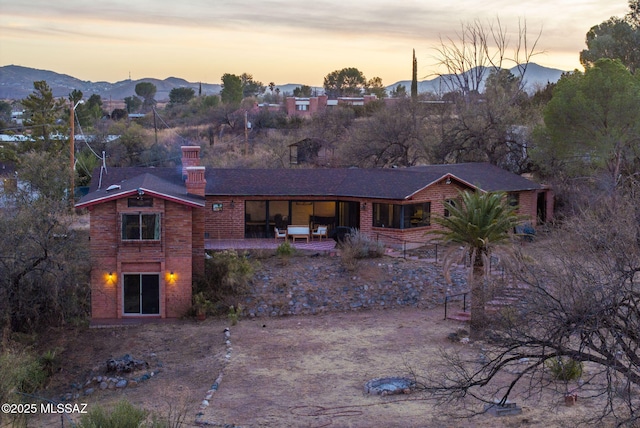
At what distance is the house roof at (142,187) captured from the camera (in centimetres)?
2550

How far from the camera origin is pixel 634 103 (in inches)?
1318

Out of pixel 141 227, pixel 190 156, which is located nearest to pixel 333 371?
pixel 141 227

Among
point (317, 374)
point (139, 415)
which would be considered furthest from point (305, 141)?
point (139, 415)

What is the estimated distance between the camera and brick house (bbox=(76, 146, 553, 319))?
26.0 m

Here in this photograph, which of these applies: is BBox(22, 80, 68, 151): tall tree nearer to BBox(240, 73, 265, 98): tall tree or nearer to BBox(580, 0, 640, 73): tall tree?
BBox(580, 0, 640, 73): tall tree

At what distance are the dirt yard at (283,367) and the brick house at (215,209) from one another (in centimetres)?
190

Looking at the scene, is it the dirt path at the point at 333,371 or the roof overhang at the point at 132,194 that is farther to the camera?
the roof overhang at the point at 132,194

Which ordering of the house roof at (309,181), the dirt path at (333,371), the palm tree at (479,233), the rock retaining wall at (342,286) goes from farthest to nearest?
the house roof at (309,181)
the rock retaining wall at (342,286)
the palm tree at (479,233)
the dirt path at (333,371)

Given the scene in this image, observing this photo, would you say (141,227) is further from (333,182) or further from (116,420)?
(116,420)

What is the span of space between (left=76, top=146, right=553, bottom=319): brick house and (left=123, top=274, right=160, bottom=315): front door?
0.12ft

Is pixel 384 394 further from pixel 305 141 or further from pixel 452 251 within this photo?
pixel 305 141

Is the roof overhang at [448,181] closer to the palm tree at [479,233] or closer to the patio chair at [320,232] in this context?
the patio chair at [320,232]

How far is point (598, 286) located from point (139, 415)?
845 centimetres

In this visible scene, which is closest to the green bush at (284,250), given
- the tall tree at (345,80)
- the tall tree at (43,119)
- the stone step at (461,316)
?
the stone step at (461,316)
